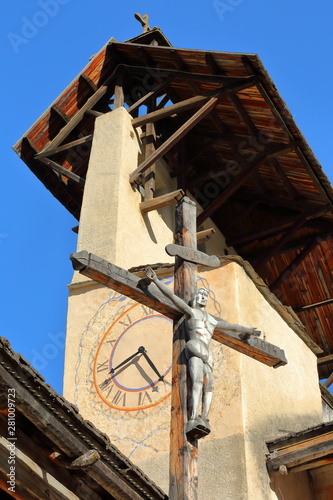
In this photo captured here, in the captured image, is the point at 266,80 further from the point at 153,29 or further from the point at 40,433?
the point at 40,433

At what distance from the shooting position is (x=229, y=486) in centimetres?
910

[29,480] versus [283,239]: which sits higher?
[283,239]

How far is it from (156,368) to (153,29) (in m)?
6.51

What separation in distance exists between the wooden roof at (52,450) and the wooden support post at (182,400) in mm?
863

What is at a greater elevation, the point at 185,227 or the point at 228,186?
the point at 228,186

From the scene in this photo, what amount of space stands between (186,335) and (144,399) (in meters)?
3.72

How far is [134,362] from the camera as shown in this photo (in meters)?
10.5

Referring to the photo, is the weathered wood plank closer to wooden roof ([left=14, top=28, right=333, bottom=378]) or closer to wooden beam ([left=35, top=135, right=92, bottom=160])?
wooden roof ([left=14, top=28, right=333, bottom=378])

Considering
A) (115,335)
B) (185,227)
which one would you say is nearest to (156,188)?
(115,335)

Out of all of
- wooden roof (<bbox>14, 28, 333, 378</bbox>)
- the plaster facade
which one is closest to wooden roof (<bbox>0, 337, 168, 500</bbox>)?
the plaster facade

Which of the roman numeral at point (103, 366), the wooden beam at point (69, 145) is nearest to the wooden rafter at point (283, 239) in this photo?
the wooden beam at point (69, 145)

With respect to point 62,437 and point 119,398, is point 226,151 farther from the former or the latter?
point 62,437

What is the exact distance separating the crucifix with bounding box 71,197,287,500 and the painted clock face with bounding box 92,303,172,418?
317 cm

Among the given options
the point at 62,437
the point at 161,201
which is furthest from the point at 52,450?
the point at 161,201
